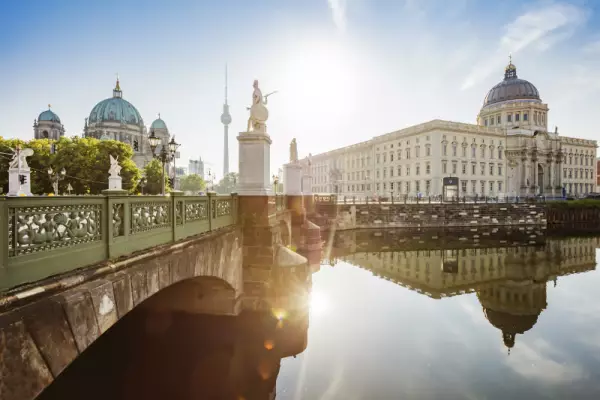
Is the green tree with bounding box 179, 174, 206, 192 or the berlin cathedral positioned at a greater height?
the berlin cathedral

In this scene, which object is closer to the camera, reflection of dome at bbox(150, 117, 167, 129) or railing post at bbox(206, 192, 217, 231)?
railing post at bbox(206, 192, 217, 231)

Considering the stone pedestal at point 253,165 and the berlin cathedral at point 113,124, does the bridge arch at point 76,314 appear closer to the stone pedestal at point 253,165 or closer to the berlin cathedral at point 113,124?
the stone pedestal at point 253,165

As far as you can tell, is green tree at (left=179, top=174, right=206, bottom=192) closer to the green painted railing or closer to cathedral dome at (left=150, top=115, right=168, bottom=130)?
cathedral dome at (left=150, top=115, right=168, bottom=130)

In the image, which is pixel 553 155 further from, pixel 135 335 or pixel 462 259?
pixel 135 335

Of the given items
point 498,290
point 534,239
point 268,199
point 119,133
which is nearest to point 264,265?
point 268,199

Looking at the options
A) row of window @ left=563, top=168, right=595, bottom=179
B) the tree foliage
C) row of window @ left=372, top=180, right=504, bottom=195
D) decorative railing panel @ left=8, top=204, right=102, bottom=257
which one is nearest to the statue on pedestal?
decorative railing panel @ left=8, top=204, right=102, bottom=257

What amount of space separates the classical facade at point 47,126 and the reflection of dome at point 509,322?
310ft

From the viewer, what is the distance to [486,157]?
6362 centimetres

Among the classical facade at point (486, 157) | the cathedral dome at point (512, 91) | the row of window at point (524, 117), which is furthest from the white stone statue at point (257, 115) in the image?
the cathedral dome at point (512, 91)

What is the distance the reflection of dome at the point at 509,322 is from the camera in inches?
444

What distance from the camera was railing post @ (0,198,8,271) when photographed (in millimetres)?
2854

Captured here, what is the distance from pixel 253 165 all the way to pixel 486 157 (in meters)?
66.6

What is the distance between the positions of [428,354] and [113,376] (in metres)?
9.05

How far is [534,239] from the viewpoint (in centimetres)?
3228
